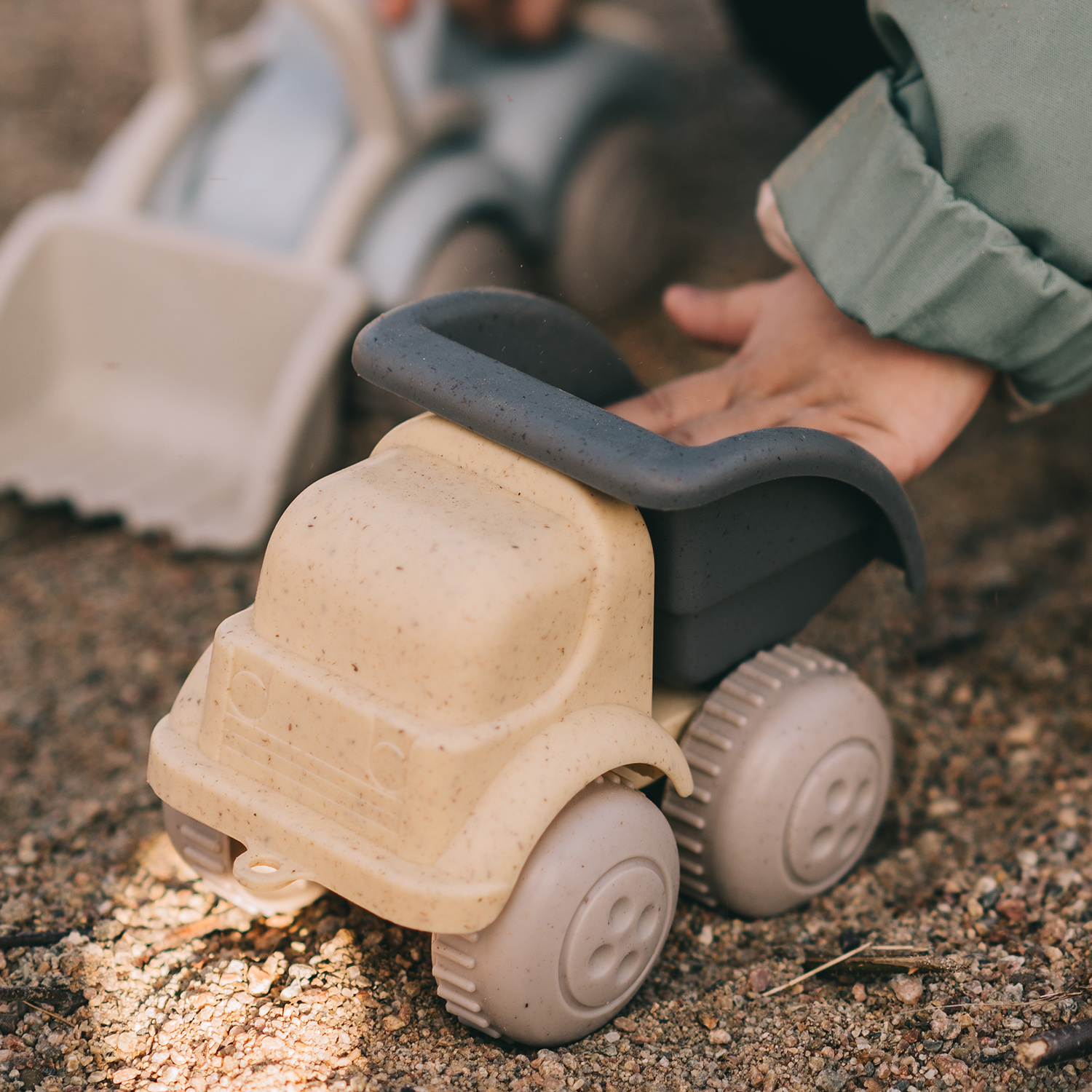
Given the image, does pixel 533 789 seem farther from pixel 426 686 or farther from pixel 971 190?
pixel 971 190

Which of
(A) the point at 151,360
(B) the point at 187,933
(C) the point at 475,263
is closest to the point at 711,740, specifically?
(B) the point at 187,933

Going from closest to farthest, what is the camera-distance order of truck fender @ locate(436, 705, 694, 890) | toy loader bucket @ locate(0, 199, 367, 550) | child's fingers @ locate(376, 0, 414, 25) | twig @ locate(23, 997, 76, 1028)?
truck fender @ locate(436, 705, 694, 890)
twig @ locate(23, 997, 76, 1028)
toy loader bucket @ locate(0, 199, 367, 550)
child's fingers @ locate(376, 0, 414, 25)

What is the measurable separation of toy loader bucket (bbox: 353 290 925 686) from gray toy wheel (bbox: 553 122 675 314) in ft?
2.98

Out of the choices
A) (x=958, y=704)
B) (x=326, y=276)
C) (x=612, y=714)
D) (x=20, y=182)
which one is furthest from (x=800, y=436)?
(x=20, y=182)

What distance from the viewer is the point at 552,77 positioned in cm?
176

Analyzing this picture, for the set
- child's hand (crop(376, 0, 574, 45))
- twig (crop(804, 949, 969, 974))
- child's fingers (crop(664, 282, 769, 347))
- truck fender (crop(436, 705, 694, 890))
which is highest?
child's fingers (crop(664, 282, 769, 347))

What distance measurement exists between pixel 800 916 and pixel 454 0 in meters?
1.41

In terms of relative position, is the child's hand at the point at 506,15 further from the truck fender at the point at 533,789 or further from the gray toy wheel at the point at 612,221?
the truck fender at the point at 533,789

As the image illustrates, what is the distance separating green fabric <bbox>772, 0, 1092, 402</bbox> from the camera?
831 mm

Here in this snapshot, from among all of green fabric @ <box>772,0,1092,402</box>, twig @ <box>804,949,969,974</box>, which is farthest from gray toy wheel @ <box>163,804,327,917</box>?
green fabric @ <box>772,0,1092,402</box>

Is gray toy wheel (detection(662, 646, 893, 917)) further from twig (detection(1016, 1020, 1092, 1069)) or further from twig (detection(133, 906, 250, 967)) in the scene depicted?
twig (detection(133, 906, 250, 967))

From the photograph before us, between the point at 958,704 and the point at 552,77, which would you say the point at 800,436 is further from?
the point at 552,77

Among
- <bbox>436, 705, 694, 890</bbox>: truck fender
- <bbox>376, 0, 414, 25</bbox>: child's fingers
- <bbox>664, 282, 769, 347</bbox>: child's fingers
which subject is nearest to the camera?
<bbox>436, 705, 694, 890</bbox>: truck fender

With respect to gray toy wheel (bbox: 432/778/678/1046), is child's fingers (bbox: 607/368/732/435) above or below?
above
